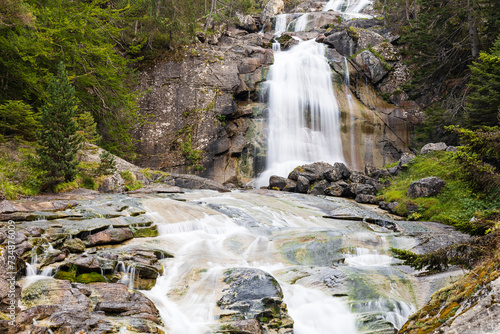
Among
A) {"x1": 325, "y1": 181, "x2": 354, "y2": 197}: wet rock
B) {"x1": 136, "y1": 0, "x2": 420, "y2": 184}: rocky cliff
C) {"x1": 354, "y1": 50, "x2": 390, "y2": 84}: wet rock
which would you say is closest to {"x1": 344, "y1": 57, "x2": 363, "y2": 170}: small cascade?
{"x1": 136, "y1": 0, "x2": 420, "y2": 184}: rocky cliff

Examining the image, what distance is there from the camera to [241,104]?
2645 cm

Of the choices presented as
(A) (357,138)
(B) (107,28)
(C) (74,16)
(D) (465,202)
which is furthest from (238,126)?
(D) (465,202)

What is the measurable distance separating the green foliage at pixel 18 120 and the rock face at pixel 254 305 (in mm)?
9004

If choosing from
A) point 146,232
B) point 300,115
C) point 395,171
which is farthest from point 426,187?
point 300,115

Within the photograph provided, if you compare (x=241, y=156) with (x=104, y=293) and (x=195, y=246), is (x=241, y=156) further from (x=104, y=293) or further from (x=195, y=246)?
(x=104, y=293)

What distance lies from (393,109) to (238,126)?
1363cm

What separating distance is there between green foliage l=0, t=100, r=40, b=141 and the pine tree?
54 cm

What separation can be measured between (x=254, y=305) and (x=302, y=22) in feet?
126

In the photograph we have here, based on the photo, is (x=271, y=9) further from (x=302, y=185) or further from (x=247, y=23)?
(x=302, y=185)

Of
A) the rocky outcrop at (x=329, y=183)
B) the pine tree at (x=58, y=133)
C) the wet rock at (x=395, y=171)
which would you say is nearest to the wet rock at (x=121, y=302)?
the pine tree at (x=58, y=133)

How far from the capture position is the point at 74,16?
47.9 feet

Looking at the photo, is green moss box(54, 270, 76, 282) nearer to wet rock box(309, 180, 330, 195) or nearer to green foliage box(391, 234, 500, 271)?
green foliage box(391, 234, 500, 271)

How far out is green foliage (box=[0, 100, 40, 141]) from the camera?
11.2 m

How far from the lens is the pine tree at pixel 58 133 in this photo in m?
10.9
